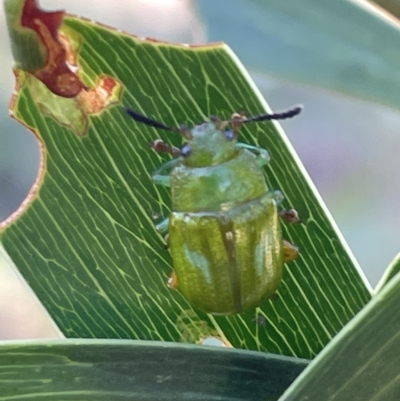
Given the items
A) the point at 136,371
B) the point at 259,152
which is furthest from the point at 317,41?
the point at 136,371

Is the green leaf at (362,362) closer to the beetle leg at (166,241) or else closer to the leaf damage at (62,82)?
the beetle leg at (166,241)

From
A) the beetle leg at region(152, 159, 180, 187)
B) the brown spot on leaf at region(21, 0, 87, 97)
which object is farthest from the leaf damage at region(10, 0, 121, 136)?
the beetle leg at region(152, 159, 180, 187)

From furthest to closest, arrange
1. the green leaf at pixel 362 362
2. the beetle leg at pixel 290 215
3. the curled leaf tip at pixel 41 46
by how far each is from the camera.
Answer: the beetle leg at pixel 290 215
the curled leaf tip at pixel 41 46
the green leaf at pixel 362 362

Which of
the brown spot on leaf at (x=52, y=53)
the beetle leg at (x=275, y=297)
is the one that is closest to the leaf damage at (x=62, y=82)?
the brown spot on leaf at (x=52, y=53)

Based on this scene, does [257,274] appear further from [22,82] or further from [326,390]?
[22,82]

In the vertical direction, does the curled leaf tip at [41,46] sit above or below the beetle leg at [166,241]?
above

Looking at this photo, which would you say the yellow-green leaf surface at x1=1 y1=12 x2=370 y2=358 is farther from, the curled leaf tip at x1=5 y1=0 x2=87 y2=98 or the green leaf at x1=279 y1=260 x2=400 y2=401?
the green leaf at x1=279 y1=260 x2=400 y2=401
